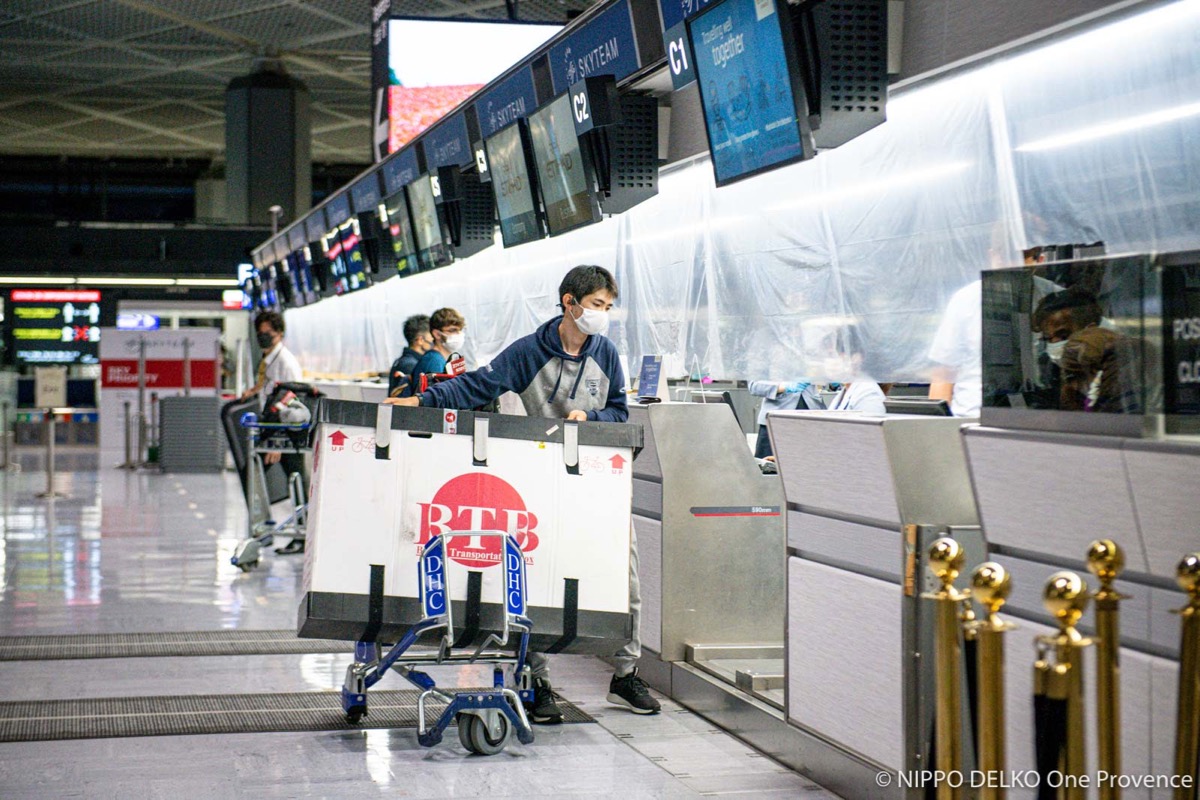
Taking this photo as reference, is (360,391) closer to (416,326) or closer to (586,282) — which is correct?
(416,326)

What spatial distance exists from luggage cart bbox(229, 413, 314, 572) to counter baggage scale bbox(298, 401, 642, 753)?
4.04m

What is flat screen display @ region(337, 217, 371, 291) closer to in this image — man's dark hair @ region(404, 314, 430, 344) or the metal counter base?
man's dark hair @ region(404, 314, 430, 344)

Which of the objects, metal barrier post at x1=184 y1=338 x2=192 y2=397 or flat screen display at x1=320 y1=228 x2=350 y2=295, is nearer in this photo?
flat screen display at x1=320 y1=228 x2=350 y2=295

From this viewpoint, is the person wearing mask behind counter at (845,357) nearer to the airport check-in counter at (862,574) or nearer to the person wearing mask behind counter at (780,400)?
the airport check-in counter at (862,574)

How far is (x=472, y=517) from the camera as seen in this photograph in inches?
170

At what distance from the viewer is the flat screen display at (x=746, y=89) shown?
3.95 metres

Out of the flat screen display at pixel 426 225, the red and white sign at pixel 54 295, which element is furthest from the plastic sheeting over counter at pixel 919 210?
the red and white sign at pixel 54 295

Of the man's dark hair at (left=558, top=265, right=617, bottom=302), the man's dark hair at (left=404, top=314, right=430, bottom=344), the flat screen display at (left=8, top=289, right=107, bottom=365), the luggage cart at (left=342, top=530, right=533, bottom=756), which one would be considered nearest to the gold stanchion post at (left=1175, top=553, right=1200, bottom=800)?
the luggage cart at (left=342, top=530, right=533, bottom=756)

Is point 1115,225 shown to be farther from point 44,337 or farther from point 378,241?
point 44,337

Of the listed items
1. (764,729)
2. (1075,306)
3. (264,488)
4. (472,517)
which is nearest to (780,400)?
(764,729)

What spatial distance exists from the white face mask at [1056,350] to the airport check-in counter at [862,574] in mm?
603

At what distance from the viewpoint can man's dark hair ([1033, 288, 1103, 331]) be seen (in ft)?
8.71

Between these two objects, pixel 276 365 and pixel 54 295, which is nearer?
pixel 276 365

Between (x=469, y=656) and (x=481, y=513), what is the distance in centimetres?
46
